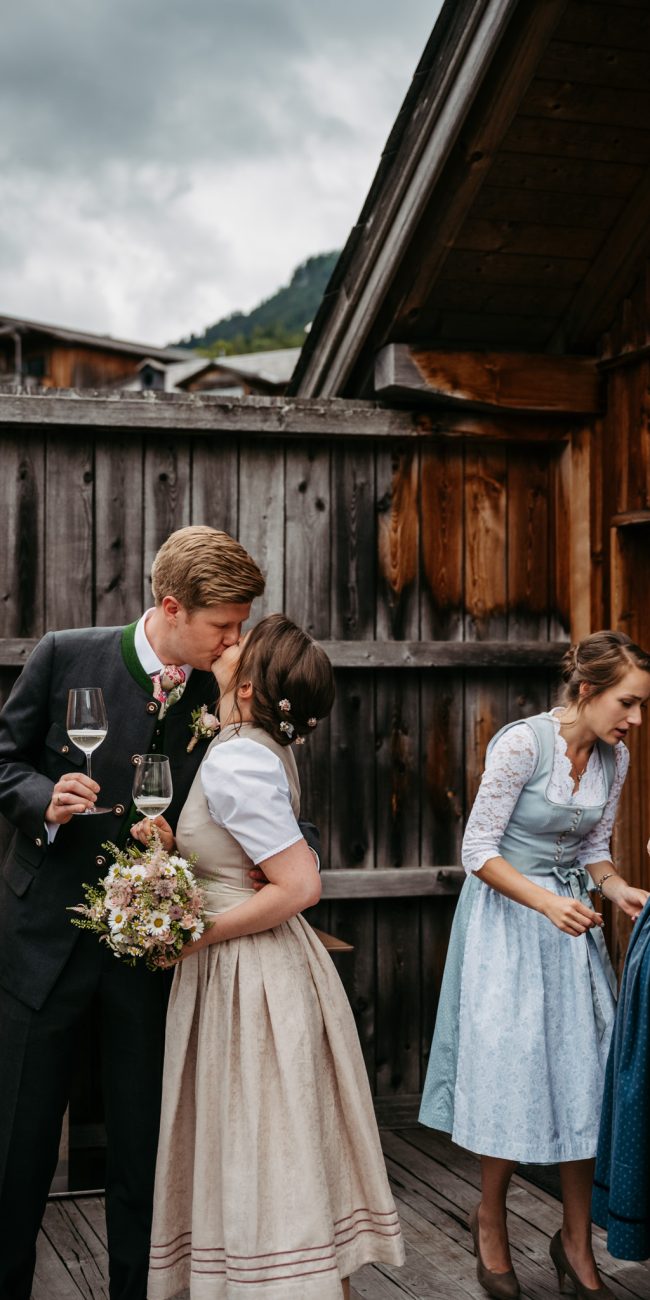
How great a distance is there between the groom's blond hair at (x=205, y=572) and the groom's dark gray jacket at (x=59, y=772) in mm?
228

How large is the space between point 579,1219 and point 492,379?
9.23 ft

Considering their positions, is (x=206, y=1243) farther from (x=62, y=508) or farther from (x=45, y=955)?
(x=62, y=508)

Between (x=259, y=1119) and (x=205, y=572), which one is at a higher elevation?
(x=205, y=572)

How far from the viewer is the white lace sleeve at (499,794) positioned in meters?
3.32

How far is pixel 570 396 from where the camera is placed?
15.2 ft

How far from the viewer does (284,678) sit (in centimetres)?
264

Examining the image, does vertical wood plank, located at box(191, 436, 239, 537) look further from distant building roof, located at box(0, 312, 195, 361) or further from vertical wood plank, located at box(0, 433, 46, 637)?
distant building roof, located at box(0, 312, 195, 361)

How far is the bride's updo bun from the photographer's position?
10.8ft

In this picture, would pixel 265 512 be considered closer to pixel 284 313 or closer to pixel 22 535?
pixel 22 535

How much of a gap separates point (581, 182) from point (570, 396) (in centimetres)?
81

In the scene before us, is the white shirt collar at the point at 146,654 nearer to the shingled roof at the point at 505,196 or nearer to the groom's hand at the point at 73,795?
the groom's hand at the point at 73,795

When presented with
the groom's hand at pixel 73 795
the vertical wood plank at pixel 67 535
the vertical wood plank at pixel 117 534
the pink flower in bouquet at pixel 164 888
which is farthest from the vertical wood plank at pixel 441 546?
the pink flower in bouquet at pixel 164 888

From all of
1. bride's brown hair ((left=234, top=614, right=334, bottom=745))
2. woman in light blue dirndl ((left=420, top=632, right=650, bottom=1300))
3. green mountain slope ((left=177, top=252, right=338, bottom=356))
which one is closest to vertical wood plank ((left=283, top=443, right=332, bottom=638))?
woman in light blue dirndl ((left=420, top=632, right=650, bottom=1300))

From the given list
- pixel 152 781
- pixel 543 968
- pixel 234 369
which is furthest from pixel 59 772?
pixel 234 369
